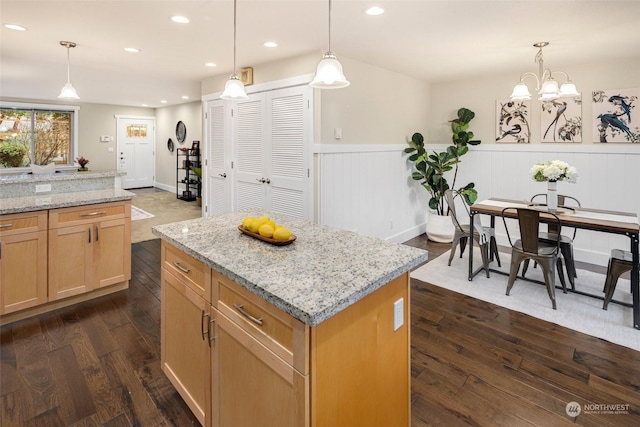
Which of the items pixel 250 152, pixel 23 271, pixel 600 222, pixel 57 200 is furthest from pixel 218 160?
pixel 600 222

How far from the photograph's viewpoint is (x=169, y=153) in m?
9.81

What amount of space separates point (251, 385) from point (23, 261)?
2.49m

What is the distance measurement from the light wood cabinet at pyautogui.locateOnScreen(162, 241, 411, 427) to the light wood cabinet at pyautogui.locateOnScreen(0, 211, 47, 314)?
182 centimetres

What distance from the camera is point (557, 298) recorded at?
327 cm

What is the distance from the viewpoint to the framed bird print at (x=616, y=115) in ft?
13.1

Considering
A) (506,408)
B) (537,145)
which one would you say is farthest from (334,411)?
(537,145)

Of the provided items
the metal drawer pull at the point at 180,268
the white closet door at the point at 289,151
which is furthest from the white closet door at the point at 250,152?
the metal drawer pull at the point at 180,268

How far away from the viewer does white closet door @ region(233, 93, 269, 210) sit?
438 cm

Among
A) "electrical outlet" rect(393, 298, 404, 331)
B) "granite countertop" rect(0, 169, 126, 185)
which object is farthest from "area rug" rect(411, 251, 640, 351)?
"granite countertop" rect(0, 169, 126, 185)

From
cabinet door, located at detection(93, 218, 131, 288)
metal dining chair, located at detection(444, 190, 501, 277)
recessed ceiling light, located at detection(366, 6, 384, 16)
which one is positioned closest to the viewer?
recessed ceiling light, located at detection(366, 6, 384, 16)

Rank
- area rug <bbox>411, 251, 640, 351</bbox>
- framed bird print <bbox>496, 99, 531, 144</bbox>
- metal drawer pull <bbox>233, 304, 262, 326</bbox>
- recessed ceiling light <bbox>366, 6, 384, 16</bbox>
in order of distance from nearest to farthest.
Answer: metal drawer pull <bbox>233, 304, 262, 326</bbox>, recessed ceiling light <bbox>366, 6, 384, 16</bbox>, area rug <bbox>411, 251, 640, 351</bbox>, framed bird print <bbox>496, 99, 531, 144</bbox>

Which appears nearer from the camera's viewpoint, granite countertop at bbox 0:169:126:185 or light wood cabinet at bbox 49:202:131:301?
light wood cabinet at bbox 49:202:131:301

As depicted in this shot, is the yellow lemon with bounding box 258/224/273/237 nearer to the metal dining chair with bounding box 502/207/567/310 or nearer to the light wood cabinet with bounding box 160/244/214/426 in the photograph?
the light wood cabinet with bounding box 160/244/214/426

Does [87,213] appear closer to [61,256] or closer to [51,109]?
[61,256]
